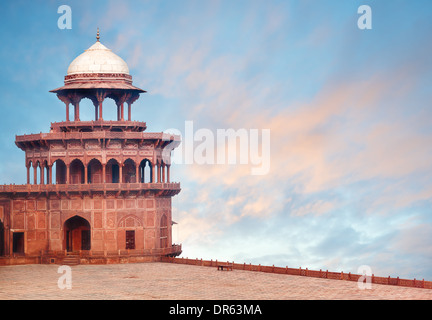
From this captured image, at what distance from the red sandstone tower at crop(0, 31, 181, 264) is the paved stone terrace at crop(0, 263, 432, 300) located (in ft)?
13.9

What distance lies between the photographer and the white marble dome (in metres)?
66.0

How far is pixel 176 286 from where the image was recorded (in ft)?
159

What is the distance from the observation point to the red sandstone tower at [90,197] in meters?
62.7

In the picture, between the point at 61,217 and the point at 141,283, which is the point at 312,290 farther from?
the point at 61,217

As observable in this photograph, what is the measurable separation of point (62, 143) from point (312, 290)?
86.5 feet

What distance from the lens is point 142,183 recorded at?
6269cm

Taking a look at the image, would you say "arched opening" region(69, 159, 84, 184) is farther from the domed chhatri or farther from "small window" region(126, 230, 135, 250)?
"small window" region(126, 230, 135, 250)

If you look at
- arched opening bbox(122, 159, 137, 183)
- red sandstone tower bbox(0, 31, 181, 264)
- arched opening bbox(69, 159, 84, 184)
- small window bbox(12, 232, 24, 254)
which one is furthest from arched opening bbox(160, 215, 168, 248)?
small window bbox(12, 232, 24, 254)

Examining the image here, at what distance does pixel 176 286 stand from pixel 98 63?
24731mm

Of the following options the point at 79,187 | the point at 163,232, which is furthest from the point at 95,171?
the point at 163,232

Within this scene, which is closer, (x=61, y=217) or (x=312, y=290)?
(x=312, y=290)
